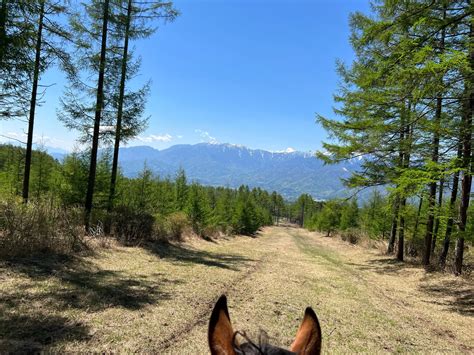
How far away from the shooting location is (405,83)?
7.57m

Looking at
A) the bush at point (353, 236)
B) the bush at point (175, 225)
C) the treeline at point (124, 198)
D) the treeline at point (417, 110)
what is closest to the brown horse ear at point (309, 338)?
the treeline at point (417, 110)

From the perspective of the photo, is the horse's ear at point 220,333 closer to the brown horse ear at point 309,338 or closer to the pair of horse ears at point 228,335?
the pair of horse ears at point 228,335

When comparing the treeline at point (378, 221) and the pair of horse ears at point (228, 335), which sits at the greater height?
the pair of horse ears at point (228, 335)

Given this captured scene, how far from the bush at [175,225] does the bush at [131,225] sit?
1438 mm

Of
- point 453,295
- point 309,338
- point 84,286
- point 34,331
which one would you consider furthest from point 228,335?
point 453,295

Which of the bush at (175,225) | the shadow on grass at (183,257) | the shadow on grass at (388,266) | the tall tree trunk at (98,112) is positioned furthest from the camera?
the bush at (175,225)

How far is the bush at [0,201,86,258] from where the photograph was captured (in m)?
7.73

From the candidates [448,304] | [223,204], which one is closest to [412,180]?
[448,304]

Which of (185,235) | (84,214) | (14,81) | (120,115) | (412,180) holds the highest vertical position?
(120,115)

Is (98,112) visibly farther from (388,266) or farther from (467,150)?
(388,266)

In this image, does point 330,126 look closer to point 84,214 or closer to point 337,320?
point 337,320

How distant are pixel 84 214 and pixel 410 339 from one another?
34.8 feet

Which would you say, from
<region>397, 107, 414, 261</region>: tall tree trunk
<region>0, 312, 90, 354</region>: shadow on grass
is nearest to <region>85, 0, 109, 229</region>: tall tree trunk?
→ <region>0, 312, 90, 354</region>: shadow on grass

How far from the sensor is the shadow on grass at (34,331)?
144 inches
